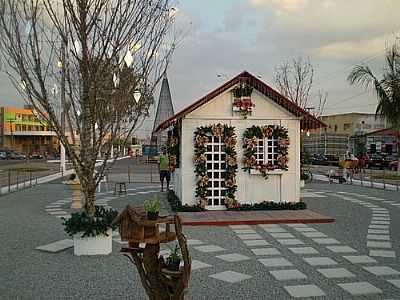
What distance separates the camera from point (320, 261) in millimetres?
7141

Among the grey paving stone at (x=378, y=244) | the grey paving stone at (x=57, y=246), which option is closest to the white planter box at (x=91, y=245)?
the grey paving stone at (x=57, y=246)

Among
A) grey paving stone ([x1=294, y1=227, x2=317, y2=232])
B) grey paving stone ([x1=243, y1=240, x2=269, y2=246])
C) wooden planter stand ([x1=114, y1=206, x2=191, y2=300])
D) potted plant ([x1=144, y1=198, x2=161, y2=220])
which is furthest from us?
grey paving stone ([x1=294, y1=227, x2=317, y2=232])

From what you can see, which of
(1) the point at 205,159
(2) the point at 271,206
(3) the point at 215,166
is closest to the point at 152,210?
(1) the point at 205,159

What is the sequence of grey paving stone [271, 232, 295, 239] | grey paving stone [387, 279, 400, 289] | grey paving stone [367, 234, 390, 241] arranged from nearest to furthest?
grey paving stone [387, 279, 400, 289], grey paving stone [367, 234, 390, 241], grey paving stone [271, 232, 295, 239]

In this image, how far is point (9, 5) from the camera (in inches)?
272

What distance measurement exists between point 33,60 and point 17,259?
3.17 metres

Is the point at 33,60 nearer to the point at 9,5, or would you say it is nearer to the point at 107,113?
the point at 9,5

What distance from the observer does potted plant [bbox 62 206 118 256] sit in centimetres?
742

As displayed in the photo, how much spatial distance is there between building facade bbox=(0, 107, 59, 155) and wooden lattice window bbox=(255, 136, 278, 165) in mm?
73350

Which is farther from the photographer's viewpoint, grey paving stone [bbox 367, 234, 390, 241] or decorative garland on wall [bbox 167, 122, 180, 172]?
decorative garland on wall [bbox 167, 122, 180, 172]

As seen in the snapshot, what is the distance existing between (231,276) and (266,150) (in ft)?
21.7

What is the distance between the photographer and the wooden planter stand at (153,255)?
421 cm

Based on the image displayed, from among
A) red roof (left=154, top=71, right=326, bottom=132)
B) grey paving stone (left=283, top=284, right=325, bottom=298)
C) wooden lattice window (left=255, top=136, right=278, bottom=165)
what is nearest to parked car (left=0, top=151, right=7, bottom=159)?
red roof (left=154, top=71, right=326, bottom=132)

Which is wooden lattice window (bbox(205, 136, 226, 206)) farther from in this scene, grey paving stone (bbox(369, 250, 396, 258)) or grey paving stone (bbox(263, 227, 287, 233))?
grey paving stone (bbox(369, 250, 396, 258))
